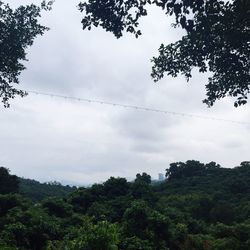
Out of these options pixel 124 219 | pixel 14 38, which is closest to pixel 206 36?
pixel 14 38

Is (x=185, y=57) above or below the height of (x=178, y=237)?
above

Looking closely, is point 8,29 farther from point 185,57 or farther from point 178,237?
point 178,237

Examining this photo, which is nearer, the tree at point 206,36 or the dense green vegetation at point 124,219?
the tree at point 206,36

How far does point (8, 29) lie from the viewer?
48.3ft

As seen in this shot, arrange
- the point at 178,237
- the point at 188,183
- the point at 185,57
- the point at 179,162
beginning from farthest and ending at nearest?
the point at 179,162 < the point at 188,183 < the point at 178,237 < the point at 185,57

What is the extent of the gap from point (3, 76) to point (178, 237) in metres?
14.1

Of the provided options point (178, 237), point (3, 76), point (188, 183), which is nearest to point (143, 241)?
point (178, 237)

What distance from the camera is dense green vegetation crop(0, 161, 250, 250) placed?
20656 mm

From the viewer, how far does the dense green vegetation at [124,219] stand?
20656 mm

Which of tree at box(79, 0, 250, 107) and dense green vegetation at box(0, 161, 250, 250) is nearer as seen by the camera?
tree at box(79, 0, 250, 107)

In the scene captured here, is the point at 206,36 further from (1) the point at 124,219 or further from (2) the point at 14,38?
(1) the point at 124,219

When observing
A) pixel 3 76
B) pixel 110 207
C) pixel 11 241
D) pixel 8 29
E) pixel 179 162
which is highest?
pixel 179 162

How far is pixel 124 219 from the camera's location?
81.7ft

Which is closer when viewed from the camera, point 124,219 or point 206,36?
point 206,36
